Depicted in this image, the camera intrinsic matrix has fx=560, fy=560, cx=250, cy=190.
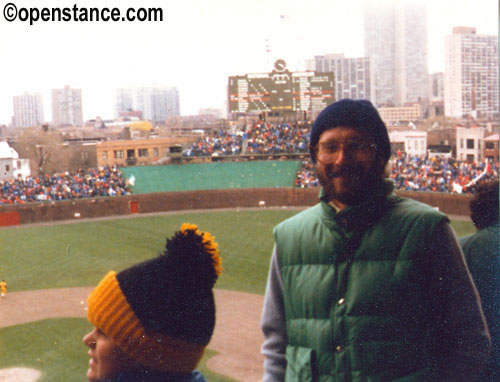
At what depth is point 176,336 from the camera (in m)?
1.46

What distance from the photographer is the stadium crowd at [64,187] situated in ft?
79.4

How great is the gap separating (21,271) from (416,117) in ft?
119

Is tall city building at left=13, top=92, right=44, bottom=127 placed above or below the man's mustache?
above

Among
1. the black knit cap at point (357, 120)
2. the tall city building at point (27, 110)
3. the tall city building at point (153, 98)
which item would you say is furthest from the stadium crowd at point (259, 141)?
the black knit cap at point (357, 120)

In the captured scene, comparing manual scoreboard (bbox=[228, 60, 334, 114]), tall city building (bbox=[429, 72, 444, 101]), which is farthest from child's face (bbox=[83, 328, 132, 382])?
manual scoreboard (bbox=[228, 60, 334, 114])

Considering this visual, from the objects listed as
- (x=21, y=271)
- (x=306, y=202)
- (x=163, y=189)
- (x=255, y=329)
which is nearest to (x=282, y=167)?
(x=306, y=202)

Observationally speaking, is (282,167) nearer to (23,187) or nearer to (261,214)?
(261,214)

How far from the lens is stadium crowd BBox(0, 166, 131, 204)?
24188 mm

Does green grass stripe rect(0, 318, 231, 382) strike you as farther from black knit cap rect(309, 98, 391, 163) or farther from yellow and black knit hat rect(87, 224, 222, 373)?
yellow and black knit hat rect(87, 224, 222, 373)

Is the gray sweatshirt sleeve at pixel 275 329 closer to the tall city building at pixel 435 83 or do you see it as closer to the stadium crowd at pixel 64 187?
the stadium crowd at pixel 64 187

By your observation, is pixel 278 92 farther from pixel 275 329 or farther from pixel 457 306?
pixel 457 306

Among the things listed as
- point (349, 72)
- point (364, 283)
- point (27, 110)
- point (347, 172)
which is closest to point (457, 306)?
point (364, 283)

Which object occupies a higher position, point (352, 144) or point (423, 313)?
point (352, 144)

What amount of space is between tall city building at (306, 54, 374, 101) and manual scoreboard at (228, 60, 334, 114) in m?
1.04
